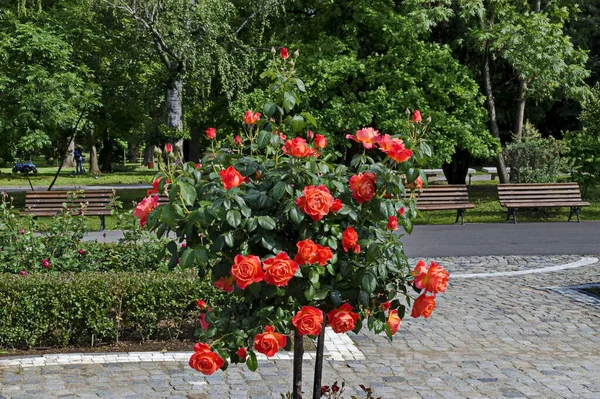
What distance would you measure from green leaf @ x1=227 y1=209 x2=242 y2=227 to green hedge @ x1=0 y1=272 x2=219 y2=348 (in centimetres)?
378

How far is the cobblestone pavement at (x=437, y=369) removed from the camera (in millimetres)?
7004

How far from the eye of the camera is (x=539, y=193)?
21.5m

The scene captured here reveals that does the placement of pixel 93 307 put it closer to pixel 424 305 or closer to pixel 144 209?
pixel 144 209

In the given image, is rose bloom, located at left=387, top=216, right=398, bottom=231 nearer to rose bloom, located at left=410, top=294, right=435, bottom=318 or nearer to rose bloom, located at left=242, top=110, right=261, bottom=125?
rose bloom, located at left=410, top=294, right=435, bottom=318

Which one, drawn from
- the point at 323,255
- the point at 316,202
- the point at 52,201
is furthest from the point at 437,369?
the point at 52,201

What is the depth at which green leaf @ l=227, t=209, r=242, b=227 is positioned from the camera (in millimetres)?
4551

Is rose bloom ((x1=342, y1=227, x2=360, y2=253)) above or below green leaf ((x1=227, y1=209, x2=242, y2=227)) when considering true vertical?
below

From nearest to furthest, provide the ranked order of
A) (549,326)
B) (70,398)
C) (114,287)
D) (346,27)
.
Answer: (70,398), (114,287), (549,326), (346,27)

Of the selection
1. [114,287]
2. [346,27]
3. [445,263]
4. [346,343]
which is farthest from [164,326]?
[346,27]

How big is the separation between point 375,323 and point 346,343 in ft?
11.9

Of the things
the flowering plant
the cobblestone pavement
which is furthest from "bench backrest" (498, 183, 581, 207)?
the flowering plant

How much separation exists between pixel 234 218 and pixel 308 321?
23.7 inches

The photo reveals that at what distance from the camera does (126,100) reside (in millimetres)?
26703

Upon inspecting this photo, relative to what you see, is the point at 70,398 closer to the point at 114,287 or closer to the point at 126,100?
the point at 114,287
